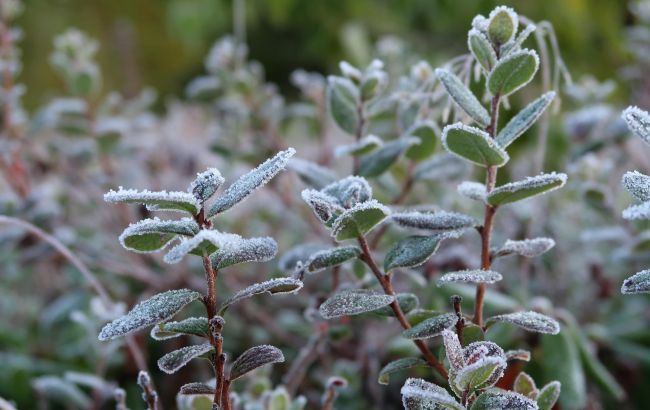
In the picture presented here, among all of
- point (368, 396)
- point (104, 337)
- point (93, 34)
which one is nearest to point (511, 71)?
point (104, 337)

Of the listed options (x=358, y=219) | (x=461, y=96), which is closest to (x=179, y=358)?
(x=358, y=219)

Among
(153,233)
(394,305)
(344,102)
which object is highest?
(344,102)

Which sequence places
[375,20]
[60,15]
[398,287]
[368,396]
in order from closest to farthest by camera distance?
[368,396]
[398,287]
[375,20]
[60,15]

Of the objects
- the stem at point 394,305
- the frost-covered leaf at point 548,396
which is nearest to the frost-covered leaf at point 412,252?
the stem at point 394,305

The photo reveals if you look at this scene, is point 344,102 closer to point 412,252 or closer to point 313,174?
point 313,174

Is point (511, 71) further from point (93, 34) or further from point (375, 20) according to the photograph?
point (93, 34)

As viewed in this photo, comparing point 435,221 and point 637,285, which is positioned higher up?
point 435,221

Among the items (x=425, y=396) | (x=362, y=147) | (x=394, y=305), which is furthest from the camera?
(x=362, y=147)
